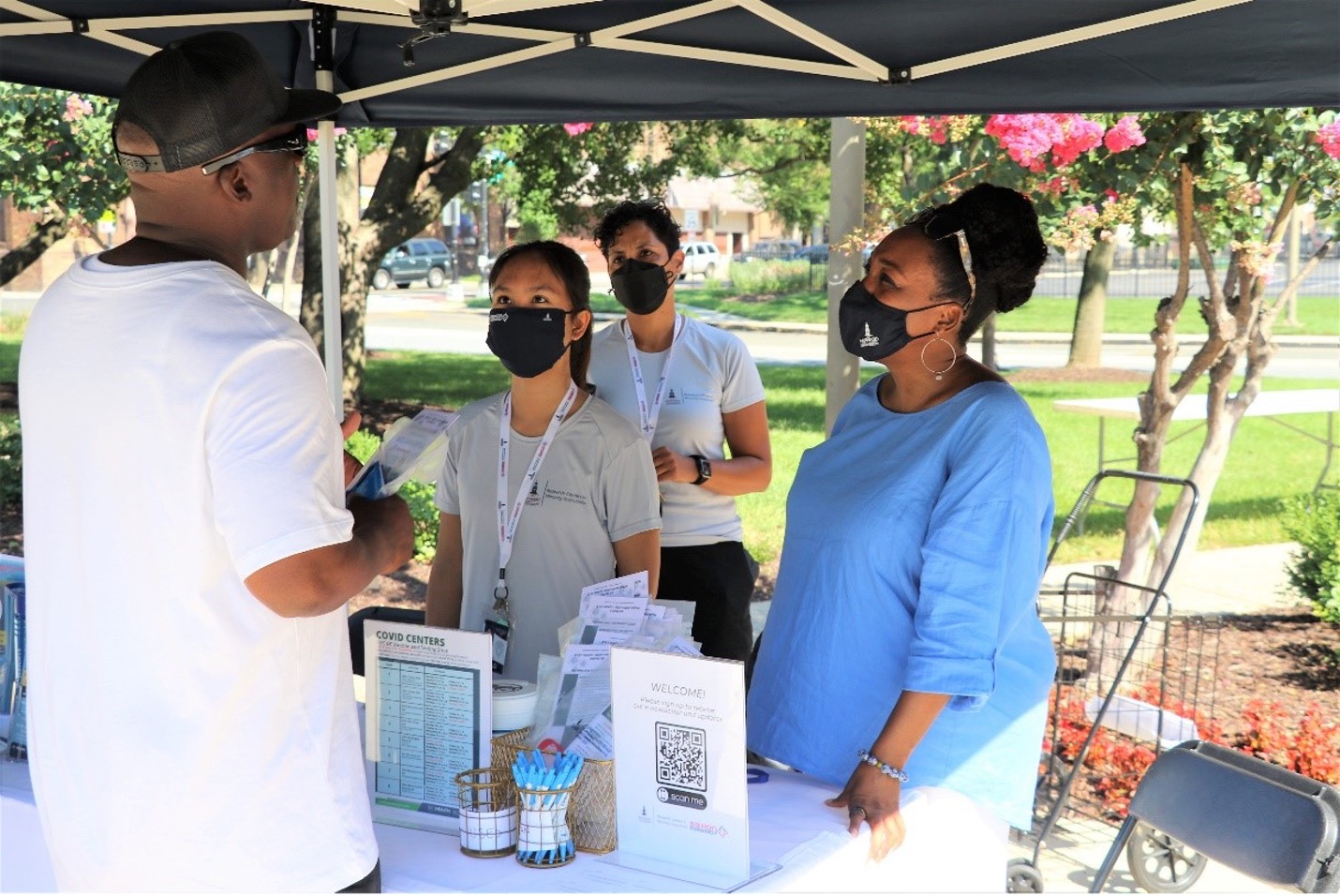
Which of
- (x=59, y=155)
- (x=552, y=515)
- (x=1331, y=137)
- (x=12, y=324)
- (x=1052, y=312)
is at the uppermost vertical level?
(x=59, y=155)

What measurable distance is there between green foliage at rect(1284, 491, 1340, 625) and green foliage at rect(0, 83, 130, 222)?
7709 mm

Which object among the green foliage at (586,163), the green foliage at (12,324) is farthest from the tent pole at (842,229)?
the green foliage at (12,324)

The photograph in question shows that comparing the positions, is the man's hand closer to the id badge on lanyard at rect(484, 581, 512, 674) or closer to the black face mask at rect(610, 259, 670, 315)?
the id badge on lanyard at rect(484, 581, 512, 674)

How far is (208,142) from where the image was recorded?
157 centimetres

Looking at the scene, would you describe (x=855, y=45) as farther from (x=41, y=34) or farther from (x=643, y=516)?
(x=41, y=34)

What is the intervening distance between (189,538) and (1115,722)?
3.85 metres

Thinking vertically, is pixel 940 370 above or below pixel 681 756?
above

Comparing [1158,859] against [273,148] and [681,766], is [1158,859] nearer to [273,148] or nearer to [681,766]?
[681,766]

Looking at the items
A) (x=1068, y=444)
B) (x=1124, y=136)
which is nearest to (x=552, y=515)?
(x=1124, y=136)

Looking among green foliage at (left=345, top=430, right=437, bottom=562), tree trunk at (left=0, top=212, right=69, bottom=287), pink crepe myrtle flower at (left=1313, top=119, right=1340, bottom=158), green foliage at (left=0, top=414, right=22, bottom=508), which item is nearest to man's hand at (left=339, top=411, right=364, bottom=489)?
pink crepe myrtle flower at (left=1313, top=119, right=1340, bottom=158)

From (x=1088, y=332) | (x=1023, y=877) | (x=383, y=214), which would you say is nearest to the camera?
(x=1023, y=877)

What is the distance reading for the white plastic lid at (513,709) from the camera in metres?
2.06

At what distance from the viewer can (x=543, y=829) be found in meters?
1.88

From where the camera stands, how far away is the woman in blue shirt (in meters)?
2.02
